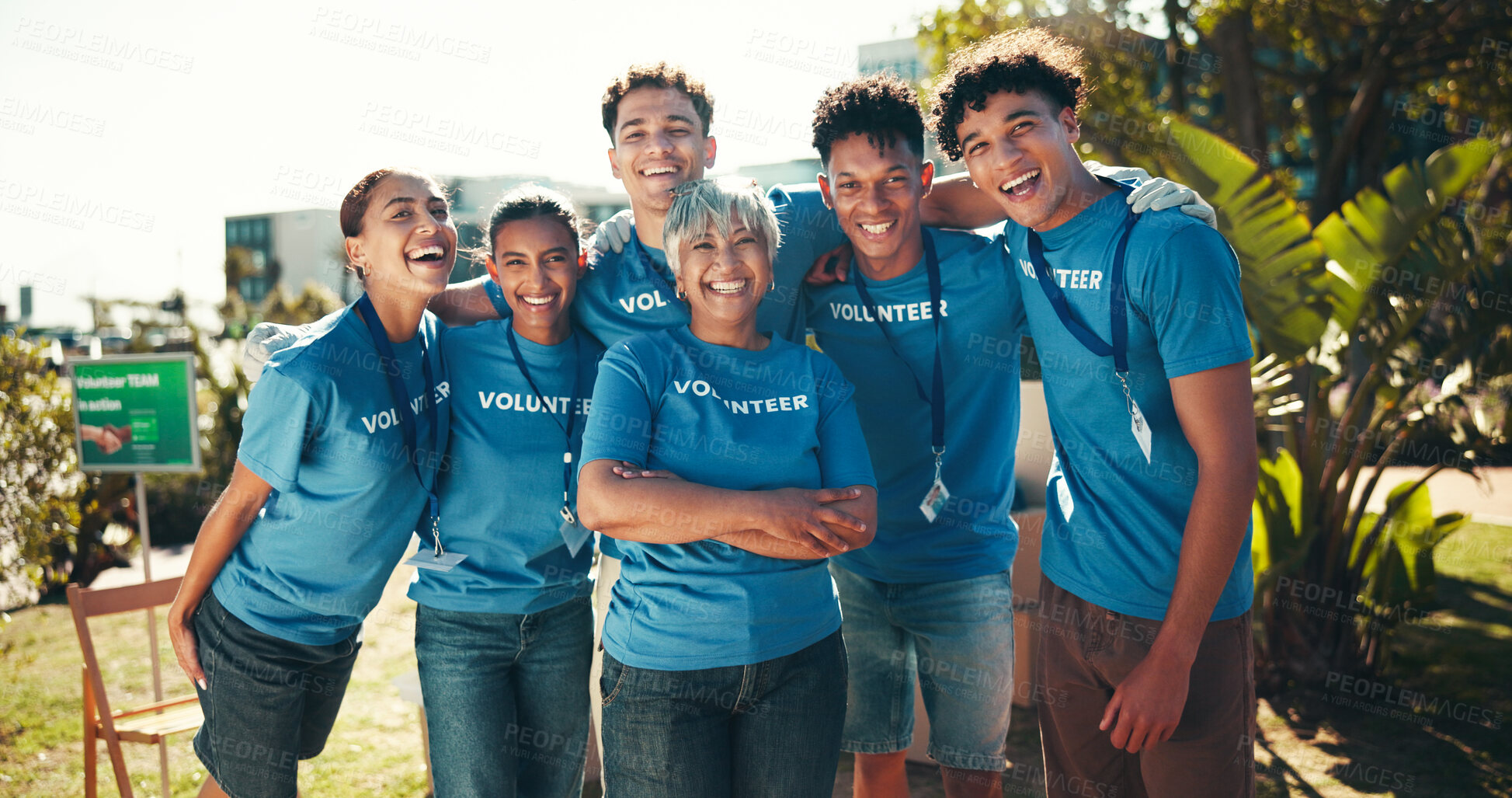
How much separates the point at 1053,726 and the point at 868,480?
98 centimetres

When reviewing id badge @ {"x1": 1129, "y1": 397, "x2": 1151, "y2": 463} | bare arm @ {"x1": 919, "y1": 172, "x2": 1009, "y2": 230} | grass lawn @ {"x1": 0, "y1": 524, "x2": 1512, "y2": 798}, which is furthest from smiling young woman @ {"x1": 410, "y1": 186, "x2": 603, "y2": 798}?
grass lawn @ {"x1": 0, "y1": 524, "x2": 1512, "y2": 798}

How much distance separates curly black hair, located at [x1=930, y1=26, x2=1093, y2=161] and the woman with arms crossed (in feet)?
2.43

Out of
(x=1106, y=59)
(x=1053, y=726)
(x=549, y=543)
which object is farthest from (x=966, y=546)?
(x=1106, y=59)

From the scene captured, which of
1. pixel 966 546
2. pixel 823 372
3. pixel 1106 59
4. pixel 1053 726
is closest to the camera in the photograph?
pixel 823 372

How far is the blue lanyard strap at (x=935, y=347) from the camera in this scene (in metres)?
2.82

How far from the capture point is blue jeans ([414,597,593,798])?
2580 mm

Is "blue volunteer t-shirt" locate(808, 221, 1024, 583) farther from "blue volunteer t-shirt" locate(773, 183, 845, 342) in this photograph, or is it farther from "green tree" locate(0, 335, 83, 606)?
Answer: "green tree" locate(0, 335, 83, 606)

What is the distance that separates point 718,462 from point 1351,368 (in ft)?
16.0

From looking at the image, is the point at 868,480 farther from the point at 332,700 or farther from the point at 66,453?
the point at 66,453

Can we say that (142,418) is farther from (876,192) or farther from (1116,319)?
(1116,319)

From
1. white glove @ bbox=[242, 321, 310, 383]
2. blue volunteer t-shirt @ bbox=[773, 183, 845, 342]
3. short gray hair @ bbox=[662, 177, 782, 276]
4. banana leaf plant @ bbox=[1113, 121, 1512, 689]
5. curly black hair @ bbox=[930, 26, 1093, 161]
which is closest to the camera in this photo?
short gray hair @ bbox=[662, 177, 782, 276]

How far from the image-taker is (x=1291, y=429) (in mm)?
→ 5379

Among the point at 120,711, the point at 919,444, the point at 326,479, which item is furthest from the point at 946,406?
the point at 120,711

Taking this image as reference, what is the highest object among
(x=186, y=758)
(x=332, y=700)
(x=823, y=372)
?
(x=823, y=372)
